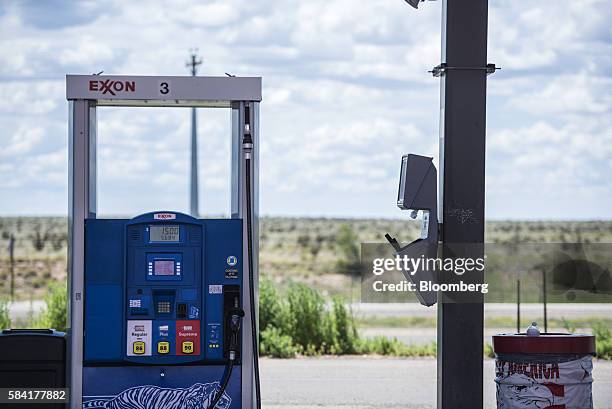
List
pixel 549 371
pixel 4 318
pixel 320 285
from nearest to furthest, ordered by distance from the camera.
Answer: pixel 549 371 < pixel 4 318 < pixel 320 285

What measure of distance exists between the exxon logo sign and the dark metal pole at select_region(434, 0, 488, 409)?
2.60 meters

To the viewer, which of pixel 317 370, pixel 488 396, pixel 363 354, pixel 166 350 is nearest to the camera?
pixel 166 350

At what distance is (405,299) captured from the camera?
38.1 metres

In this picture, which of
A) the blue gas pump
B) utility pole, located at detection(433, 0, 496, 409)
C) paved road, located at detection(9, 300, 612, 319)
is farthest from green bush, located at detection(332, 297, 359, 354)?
paved road, located at detection(9, 300, 612, 319)

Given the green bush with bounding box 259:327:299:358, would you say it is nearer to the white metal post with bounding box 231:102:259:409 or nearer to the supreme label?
the white metal post with bounding box 231:102:259:409

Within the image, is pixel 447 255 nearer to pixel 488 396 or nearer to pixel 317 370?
pixel 488 396

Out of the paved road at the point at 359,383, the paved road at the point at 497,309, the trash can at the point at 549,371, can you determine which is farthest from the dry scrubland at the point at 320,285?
the trash can at the point at 549,371

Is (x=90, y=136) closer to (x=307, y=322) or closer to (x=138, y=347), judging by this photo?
(x=138, y=347)

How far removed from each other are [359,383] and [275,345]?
3.28 m

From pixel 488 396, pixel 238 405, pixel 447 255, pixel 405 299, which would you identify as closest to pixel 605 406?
pixel 488 396

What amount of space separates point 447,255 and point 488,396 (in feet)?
21.6

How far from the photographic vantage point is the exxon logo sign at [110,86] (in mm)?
8859

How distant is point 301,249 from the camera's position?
2680 inches

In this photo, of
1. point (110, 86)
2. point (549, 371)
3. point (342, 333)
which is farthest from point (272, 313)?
point (549, 371)
